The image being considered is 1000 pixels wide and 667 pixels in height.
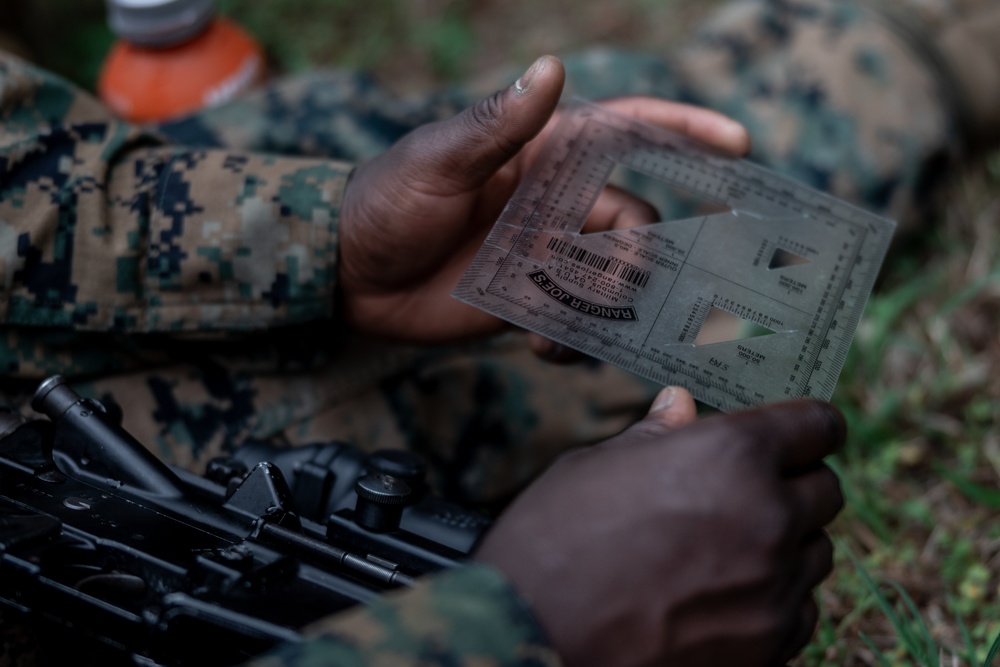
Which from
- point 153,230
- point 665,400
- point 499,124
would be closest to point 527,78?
point 499,124

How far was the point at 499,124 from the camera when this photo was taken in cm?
127

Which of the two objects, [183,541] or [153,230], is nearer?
[183,541]

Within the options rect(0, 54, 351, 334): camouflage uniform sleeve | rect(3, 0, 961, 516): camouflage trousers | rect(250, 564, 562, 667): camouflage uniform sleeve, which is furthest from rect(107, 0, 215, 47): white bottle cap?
rect(250, 564, 562, 667): camouflage uniform sleeve

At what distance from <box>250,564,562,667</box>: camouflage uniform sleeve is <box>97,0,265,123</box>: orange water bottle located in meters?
2.01

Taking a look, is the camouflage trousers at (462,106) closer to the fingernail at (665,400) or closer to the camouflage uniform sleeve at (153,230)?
the camouflage uniform sleeve at (153,230)

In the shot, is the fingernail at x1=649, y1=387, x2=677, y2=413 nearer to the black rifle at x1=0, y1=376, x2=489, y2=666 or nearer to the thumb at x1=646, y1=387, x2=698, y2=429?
the thumb at x1=646, y1=387, x2=698, y2=429

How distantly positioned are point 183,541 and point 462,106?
4.69 feet

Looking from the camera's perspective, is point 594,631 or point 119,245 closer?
point 594,631

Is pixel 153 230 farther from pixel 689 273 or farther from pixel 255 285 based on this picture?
pixel 689 273

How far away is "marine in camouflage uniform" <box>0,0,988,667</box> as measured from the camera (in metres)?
1.42

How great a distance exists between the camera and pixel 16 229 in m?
1.36

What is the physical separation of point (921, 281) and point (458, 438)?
1240 millimetres

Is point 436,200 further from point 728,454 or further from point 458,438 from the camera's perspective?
point 728,454

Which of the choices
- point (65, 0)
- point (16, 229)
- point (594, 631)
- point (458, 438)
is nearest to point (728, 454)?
point (594, 631)
